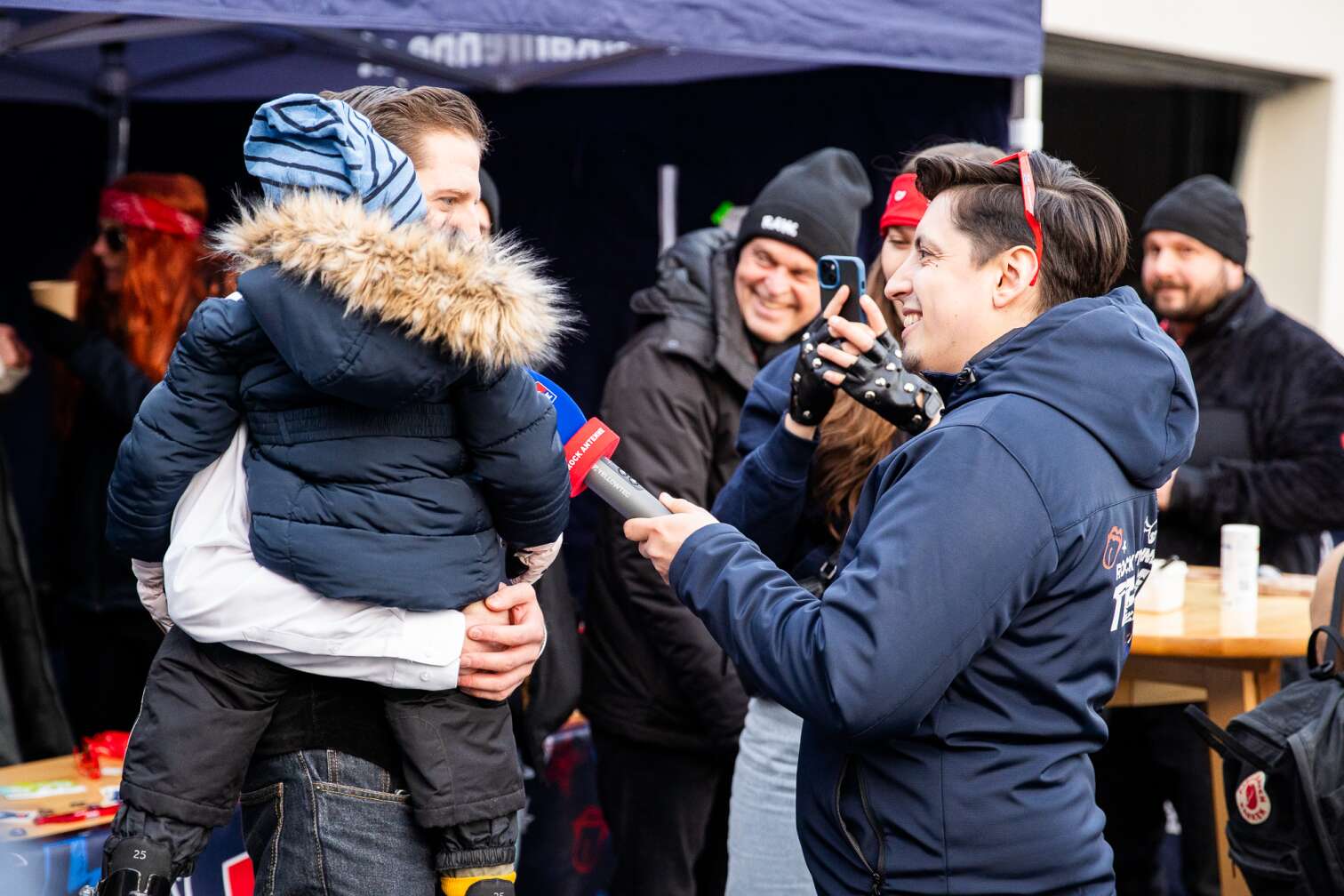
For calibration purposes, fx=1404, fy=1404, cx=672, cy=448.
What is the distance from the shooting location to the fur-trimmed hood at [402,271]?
5.60ft

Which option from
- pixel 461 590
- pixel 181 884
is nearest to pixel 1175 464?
pixel 461 590

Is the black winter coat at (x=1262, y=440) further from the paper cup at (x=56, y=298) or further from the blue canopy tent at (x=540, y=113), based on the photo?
the paper cup at (x=56, y=298)

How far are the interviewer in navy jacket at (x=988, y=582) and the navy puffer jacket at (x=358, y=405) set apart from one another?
294 millimetres

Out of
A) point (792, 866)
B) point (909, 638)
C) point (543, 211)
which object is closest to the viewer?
point (909, 638)

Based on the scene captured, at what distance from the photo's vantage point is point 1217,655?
3.13 metres

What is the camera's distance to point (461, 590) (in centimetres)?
190

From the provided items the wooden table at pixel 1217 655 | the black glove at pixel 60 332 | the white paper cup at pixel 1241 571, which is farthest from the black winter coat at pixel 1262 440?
the black glove at pixel 60 332

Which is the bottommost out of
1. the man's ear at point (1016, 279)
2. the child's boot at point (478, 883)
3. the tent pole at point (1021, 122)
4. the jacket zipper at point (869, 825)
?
the child's boot at point (478, 883)

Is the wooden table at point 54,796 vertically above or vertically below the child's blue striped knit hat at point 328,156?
below

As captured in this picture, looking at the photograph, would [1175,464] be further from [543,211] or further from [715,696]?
[543,211]

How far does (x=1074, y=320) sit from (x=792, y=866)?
1154mm

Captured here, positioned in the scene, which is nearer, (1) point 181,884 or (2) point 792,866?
(2) point 792,866

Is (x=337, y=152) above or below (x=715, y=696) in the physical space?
above

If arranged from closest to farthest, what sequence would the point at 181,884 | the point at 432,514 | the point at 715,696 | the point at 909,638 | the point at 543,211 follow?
the point at 909,638 < the point at 432,514 < the point at 181,884 < the point at 715,696 < the point at 543,211
